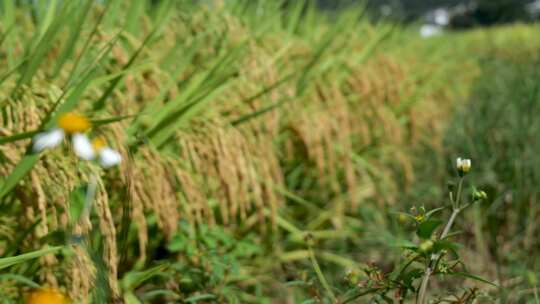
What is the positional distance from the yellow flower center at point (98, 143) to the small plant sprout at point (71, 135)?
0.04 ft

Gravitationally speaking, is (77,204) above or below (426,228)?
above

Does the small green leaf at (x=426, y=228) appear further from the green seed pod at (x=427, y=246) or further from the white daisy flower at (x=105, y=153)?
the white daisy flower at (x=105, y=153)

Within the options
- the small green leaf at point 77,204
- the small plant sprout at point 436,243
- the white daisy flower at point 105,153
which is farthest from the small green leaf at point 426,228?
the white daisy flower at point 105,153

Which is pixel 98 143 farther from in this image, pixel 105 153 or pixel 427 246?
pixel 427 246

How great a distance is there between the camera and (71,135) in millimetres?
1726

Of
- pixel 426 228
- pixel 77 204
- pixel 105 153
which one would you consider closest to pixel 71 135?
pixel 77 204

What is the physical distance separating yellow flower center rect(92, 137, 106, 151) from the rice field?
0.05 ft

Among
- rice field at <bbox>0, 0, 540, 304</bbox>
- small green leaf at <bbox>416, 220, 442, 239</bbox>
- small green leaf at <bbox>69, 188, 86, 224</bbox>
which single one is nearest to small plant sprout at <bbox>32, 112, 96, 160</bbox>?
rice field at <bbox>0, 0, 540, 304</bbox>

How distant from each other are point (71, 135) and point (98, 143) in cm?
37

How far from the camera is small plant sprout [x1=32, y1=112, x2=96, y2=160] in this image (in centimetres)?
155

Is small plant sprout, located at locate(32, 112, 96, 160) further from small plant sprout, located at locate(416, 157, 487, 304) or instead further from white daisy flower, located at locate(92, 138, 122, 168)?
small plant sprout, located at locate(416, 157, 487, 304)

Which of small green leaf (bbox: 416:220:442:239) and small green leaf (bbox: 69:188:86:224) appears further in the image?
small green leaf (bbox: 69:188:86:224)

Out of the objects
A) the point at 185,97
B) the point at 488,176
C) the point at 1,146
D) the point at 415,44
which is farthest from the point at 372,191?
the point at 415,44

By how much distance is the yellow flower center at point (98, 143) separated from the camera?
81.4 inches
